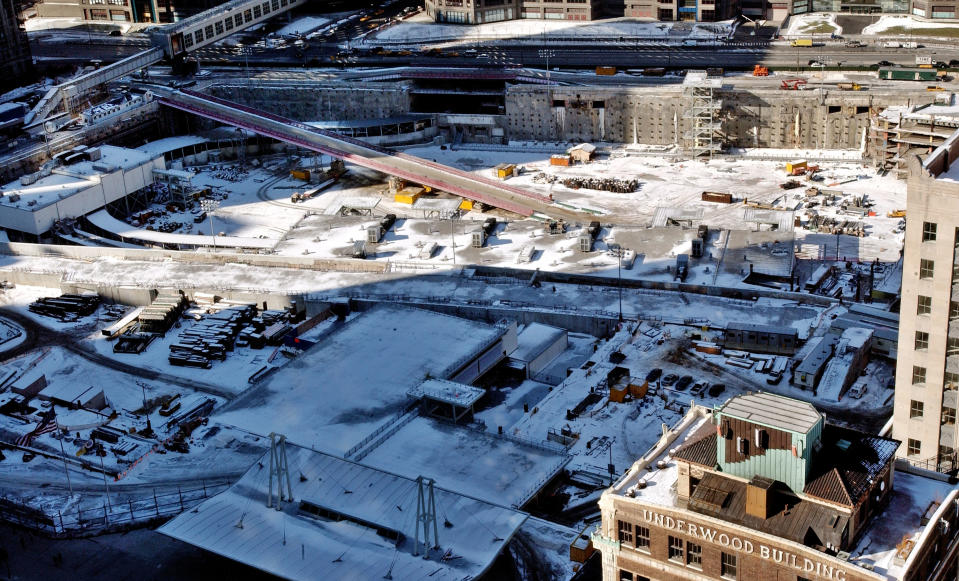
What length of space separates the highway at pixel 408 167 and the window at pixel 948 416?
94706mm

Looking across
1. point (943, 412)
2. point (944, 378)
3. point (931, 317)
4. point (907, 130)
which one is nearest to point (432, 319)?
point (943, 412)

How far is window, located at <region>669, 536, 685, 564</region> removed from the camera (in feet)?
199

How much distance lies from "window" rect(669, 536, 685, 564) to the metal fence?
52.6 meters

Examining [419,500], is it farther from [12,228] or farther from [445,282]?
[12,228]

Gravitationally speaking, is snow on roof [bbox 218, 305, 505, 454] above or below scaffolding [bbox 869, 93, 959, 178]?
below

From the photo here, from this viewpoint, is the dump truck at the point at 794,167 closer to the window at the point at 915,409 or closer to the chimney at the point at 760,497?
the window at the point at 915,409

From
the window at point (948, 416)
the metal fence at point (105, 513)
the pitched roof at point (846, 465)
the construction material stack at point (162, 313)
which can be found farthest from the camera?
the construction material stack at point (162, 313)

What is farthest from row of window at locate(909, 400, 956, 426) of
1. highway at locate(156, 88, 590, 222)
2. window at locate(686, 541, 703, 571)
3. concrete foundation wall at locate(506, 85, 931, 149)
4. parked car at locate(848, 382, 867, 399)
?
concrete foundation wall at locate(506, 85, 931, 149)

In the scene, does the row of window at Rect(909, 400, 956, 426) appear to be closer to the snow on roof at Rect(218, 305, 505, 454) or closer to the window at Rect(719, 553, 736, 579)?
the window at Rect(719, 553, 736, 579)

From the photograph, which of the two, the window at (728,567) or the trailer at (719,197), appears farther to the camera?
the trailer at (719,197)

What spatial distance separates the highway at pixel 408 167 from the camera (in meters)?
171

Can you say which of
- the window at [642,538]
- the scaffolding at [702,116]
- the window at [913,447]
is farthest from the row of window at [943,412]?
the scaffolding at [702,116]

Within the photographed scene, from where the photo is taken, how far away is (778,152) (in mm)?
189875

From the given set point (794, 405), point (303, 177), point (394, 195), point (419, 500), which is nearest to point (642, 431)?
point (419, 500)
